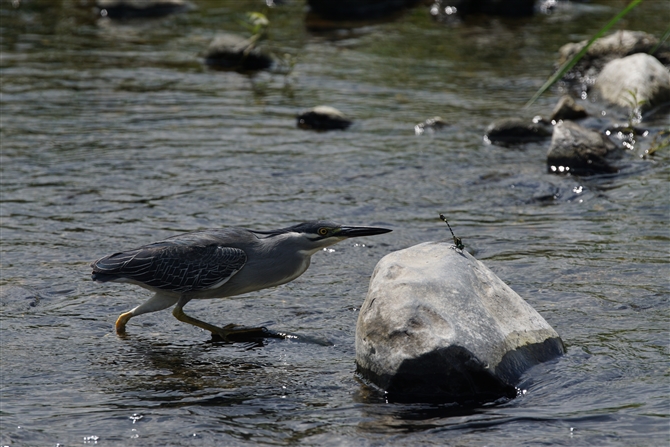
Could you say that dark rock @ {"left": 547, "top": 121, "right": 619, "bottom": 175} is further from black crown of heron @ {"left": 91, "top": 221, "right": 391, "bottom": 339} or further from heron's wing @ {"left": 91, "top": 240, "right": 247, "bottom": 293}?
heron's wing @ {"left": 91, "top": 240, "right": 247, "bottom": 293}

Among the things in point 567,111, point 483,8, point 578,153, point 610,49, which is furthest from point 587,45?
point 483,8

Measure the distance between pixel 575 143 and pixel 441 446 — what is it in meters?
5.44

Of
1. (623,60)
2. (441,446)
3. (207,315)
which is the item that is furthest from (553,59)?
(441,446)

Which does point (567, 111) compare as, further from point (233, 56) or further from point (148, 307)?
point (148, 307)

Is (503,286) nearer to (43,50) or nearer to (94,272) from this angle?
(94,272)

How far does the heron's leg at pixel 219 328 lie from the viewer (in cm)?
575

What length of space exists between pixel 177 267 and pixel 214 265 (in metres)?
0.25

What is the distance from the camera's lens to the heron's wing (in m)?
5.79

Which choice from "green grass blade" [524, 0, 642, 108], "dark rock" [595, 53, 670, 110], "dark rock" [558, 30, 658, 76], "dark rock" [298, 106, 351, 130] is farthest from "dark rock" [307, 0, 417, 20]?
"green grass blade" [524, 0, 642, 108]

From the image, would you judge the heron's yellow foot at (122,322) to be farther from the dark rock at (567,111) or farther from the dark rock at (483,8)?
the dark rock at (483,8)

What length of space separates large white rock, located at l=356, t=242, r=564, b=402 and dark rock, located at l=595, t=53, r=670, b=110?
6.58 m

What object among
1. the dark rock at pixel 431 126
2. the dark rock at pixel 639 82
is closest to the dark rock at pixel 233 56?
the dark rock at pixel 431 126

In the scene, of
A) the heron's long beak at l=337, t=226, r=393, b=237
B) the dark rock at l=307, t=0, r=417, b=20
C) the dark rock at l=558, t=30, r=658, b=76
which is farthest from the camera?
the dark rock at l=307, t=0, r=417, b=20

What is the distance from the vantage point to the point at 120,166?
939 cm
